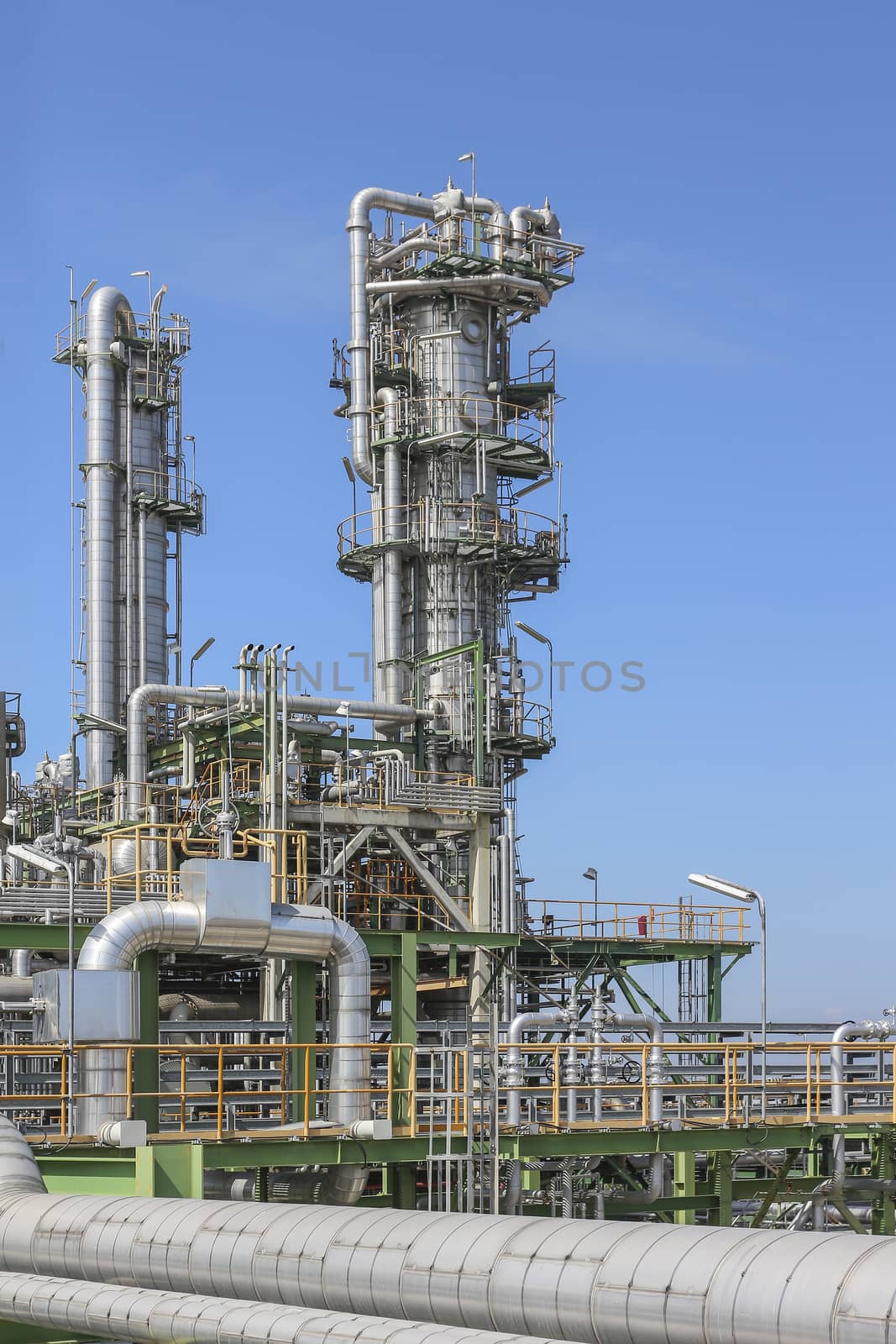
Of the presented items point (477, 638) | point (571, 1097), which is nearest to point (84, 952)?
point (571, 1097)

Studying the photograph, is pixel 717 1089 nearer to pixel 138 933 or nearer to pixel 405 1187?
pixel 405 1187

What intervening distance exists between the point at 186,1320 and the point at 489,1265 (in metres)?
2.14

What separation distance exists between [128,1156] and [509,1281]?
8003mm

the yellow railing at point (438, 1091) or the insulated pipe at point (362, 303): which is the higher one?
the insulated pipe at point (362, 303)

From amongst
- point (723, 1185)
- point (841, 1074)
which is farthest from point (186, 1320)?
point (841, 1074)

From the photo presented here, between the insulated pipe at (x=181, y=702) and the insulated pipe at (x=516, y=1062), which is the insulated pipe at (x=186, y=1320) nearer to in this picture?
the insulated pipe at (x=516, y=1062)

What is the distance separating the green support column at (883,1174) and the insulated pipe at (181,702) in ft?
43.4

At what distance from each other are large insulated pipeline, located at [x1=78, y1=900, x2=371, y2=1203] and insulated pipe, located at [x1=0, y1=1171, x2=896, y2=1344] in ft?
22.4

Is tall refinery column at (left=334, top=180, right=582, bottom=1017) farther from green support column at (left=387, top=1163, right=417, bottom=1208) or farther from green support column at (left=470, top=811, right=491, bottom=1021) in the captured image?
green support column at (left=387, top=1163, right=417, bottom=1208)

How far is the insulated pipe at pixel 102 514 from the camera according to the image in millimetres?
46000

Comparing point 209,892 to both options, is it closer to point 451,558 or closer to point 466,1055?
point 466,1055

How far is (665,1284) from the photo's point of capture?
11.5m

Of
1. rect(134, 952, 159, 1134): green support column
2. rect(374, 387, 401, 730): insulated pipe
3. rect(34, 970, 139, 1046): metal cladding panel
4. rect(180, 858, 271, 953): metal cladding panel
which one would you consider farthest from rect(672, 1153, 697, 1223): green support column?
rect(374, 387, 401, 730): insulated pipe

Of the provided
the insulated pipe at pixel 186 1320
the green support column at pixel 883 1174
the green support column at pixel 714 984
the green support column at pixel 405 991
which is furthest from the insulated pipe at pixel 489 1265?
the green support column at pixel 714 984
